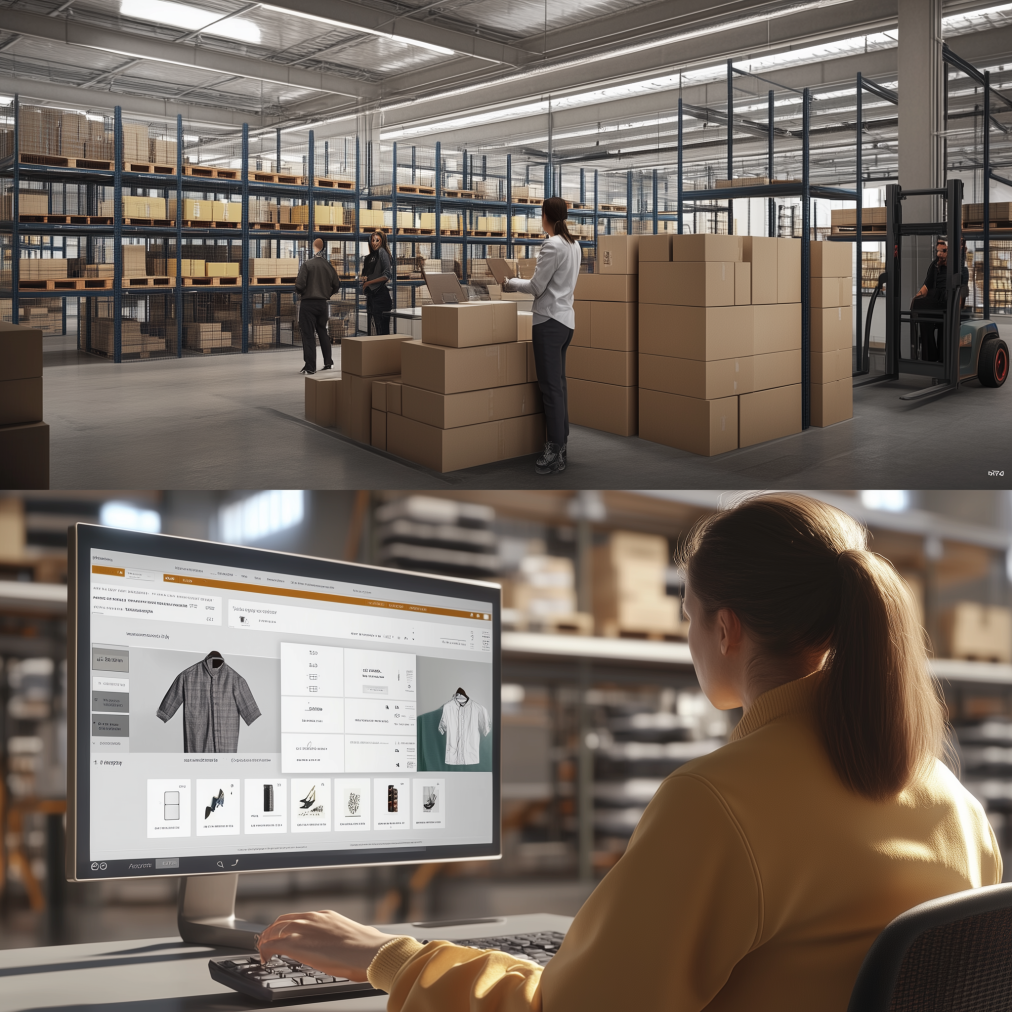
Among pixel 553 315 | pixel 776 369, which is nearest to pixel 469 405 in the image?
pixel 553 315

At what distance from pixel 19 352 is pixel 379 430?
3.11m

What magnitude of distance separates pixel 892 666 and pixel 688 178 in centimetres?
2571

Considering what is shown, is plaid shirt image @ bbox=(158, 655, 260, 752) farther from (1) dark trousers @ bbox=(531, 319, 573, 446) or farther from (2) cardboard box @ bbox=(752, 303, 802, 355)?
(2) cardboard box @ bbox=(752, 303, 802, 355)

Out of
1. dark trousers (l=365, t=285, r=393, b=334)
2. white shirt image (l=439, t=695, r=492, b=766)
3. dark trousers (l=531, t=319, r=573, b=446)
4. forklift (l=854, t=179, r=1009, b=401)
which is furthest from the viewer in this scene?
dark trousers (l=365, t=285, r=393, b=334)

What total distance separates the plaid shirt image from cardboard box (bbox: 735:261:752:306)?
571 cm

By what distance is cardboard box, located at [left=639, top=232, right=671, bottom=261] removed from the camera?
643cm

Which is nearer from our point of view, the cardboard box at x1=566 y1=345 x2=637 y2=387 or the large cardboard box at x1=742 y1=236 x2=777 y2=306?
the large cardboard box at x1=742 y1=236 x2=777 y2=306

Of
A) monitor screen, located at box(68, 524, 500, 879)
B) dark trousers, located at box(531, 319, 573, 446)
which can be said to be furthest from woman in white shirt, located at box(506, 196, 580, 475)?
monitor screen, located at box(68, 524, 500, 879)

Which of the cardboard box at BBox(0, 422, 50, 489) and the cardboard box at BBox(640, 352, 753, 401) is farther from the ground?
the cardboard box at BBox(640, 352, 753, 401)

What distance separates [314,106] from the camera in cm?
1747

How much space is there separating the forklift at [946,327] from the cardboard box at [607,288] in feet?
10.8

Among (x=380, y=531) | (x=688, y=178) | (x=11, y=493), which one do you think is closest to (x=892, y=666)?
(x=380, y=531)

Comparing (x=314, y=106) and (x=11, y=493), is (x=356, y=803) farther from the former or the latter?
(x=314, y=106)

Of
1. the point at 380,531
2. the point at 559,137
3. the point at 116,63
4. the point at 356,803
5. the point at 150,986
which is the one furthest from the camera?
the point at 559,137
